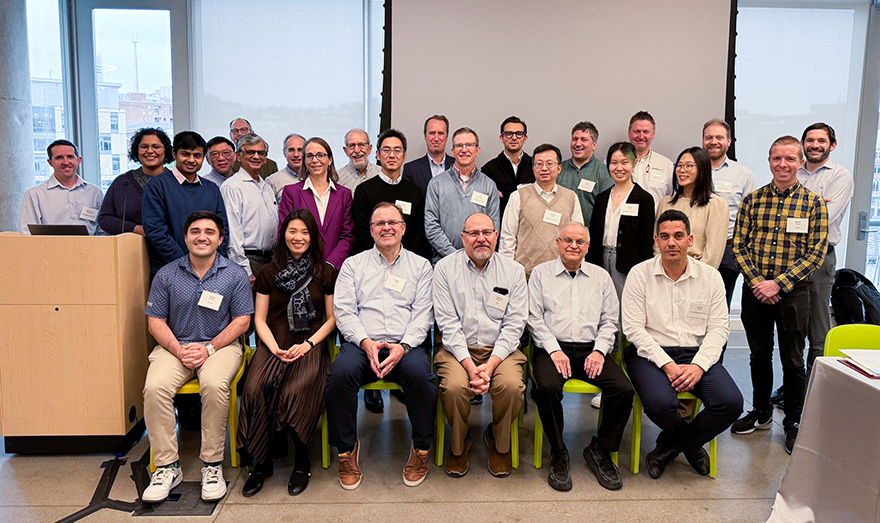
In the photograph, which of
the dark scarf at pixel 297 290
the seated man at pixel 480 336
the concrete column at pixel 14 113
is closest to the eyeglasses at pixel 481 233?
the seated man at pixel 480 336

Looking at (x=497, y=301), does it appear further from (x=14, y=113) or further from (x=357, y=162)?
(x=14, y=113)

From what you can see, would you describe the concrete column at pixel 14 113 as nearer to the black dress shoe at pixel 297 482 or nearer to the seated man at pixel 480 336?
the black dress shoe at pixel 297 482

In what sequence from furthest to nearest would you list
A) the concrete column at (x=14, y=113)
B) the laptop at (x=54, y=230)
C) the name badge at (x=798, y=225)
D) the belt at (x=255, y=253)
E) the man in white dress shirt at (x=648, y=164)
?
the concrete column at (x=14, y=113) → the man in white dress shirt at (x=648, y=164) → the belt at (x=255, y=253) → the name badge at (x=798, y=225) → the laptop at (x=54, y=230)

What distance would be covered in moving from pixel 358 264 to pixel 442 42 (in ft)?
7.23

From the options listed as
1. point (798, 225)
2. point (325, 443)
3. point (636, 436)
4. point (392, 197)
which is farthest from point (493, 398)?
point (798, 225)

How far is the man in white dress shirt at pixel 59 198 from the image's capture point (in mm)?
3576

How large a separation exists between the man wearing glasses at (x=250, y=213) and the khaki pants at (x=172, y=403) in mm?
820

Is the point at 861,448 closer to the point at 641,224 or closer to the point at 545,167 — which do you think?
the point at 641,224

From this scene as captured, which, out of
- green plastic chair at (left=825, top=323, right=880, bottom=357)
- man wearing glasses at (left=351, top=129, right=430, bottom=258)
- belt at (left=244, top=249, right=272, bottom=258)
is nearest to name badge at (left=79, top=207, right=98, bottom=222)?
belt at (left=244, top=249, right=272, bottom=258)

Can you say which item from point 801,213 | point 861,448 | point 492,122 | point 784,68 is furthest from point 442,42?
point 861,448

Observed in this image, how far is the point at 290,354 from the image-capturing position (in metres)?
2.79

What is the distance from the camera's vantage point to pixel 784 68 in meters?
5.14

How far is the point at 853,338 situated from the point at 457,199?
2038mm

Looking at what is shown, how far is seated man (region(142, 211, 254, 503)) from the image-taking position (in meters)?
2.58
